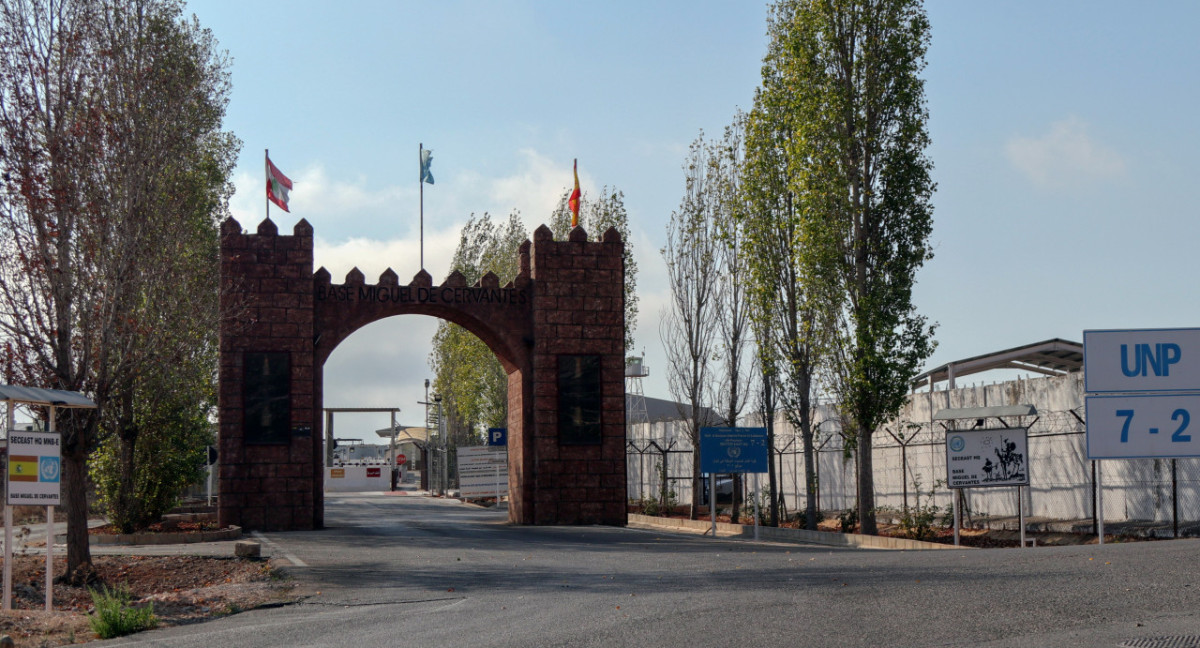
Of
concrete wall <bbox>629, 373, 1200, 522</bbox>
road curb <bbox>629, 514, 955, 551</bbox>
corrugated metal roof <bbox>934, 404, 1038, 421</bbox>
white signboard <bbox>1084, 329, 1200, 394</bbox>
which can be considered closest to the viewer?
white signboard <bbox>1084, 329, 1200, 394</bbox>

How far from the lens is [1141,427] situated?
766 inches

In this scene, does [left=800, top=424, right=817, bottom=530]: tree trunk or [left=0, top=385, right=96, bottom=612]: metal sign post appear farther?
[left=800, top=424, right=817, bottom=530]: tree trunk

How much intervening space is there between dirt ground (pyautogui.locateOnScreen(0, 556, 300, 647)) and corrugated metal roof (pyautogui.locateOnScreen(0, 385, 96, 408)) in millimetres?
2260

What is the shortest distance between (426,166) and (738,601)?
2531 cm

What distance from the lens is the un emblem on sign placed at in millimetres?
12531

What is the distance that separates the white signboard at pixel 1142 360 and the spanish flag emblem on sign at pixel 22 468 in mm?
16361

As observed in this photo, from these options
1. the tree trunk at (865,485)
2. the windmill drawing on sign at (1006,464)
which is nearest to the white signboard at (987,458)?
the windmill drawing on sign at (1006,464)

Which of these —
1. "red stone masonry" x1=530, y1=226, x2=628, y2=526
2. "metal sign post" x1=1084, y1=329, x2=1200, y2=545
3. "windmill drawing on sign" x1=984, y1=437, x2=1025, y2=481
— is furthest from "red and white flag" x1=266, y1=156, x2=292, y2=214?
"metal sign post" x1=1084, y1=329, x2=1200, y2=545

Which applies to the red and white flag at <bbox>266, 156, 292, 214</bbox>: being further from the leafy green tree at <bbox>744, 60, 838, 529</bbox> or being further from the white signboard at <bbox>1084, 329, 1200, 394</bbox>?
the white signboard at <bbox>1084, 329, 1200, 394</bbox>

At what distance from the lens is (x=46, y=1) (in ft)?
54.4

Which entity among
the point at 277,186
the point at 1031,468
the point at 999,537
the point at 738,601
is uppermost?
the point at 277,186

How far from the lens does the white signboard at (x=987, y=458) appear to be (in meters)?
21.0

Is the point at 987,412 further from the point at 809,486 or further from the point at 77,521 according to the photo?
the point at 77,521

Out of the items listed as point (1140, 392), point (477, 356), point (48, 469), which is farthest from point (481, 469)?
point (48, 469)
